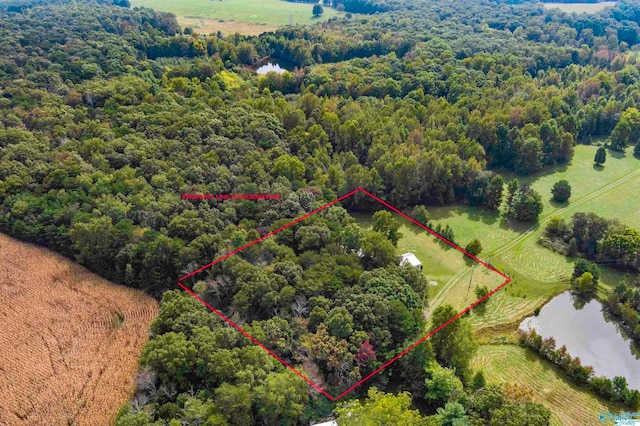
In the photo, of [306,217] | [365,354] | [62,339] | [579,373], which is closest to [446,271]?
[579,373]

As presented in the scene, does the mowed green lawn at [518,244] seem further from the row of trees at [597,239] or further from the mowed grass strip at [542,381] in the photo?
the mowed grass strip at [542,381]

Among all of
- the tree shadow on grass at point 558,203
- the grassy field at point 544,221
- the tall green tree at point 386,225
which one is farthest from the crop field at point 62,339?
the tree shadow on grass at point 558,203

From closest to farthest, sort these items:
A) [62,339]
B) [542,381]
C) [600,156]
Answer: [542,381] < [62,339] < [600,156]

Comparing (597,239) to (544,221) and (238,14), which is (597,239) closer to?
(544,221)

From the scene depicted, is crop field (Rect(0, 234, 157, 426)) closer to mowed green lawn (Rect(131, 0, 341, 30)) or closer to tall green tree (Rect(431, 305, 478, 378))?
tall green tree (Rect(431, 305, 478, 378))

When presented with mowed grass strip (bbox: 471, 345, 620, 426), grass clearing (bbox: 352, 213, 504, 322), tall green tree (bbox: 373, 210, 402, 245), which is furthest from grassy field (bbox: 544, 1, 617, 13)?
mowed grass strip (bbox: 471, 345, 620, 426)

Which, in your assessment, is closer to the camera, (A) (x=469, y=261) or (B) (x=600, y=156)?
(A) (x=469, y=261)

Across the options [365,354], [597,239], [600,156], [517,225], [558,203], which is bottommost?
[517,225]
